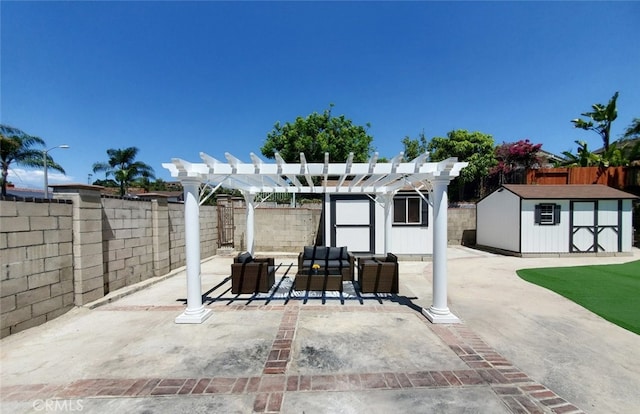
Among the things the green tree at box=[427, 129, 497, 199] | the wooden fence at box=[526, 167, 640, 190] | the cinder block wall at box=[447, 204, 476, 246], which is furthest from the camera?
the green tree at box=[427, 129, 497, 199]

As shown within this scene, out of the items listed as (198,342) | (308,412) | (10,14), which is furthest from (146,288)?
(10,14)

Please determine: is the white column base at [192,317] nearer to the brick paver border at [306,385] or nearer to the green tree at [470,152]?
the brick paver border at [306,385]

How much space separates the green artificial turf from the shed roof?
2.96 m

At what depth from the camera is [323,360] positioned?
3121 millimetres

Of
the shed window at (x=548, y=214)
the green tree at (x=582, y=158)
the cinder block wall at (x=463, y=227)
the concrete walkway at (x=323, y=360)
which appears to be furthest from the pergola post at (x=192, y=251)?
the green tree at (x=582, y=158)

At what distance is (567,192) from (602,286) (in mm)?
6681

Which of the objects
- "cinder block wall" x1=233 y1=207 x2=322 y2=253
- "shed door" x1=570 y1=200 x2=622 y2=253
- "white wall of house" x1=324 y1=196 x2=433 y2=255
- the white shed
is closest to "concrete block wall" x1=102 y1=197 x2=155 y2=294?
"cinder block wall" x1=233 y1=207 x2=322 y2=253

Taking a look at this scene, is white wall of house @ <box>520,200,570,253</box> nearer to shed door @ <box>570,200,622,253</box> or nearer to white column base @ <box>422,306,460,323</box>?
shed door @ <box>570,200,622,253</box>

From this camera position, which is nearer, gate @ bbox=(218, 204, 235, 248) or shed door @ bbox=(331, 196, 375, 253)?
shed door @ bbox=(331, 196, 375, 253)

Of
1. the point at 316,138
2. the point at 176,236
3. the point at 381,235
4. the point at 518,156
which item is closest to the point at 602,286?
the point at 381,235

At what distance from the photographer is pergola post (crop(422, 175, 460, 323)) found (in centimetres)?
429

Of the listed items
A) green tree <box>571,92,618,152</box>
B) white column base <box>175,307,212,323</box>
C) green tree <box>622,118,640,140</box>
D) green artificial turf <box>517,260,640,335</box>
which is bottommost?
green artificial turf <box>517,260,640,335</box>

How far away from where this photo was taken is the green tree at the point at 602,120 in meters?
16.6

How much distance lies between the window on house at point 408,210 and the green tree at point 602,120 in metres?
16.7
